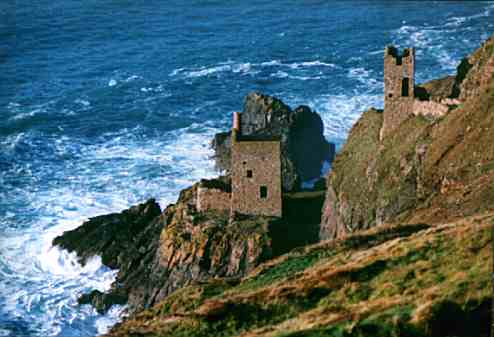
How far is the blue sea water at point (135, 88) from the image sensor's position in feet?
276

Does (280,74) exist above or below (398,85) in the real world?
below

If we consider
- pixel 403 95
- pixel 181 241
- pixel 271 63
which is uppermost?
pixel 403 95

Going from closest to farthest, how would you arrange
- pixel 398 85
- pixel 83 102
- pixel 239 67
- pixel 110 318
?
pixel 398 85
pixel 110 318
pixel 83 102
pixel 239 67

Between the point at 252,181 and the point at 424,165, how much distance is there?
10489 millimetres

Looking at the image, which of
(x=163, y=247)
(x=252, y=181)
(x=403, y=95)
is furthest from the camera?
(x=163, y=247)

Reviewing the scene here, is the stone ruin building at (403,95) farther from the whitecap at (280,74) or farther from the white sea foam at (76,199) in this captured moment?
the whitecap at (280,74)

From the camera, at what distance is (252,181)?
64.3 metres

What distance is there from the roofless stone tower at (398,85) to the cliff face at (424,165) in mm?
823

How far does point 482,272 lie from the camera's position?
3059 cm

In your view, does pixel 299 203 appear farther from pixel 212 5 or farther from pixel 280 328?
pixel 212 5

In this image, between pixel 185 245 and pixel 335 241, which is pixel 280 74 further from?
pixel 335 241

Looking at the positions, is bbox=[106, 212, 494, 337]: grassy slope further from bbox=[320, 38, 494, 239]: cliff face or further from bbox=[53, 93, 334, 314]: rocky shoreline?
bbox=[53, 93, 334, 314]: rocky shoreline

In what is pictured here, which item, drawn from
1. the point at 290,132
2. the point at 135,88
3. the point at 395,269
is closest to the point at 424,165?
the point at 395,269

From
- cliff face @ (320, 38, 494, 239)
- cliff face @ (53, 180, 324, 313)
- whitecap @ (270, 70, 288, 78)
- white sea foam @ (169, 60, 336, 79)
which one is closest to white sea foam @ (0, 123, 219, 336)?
cliff face @ (53, 180, 324, 313)
